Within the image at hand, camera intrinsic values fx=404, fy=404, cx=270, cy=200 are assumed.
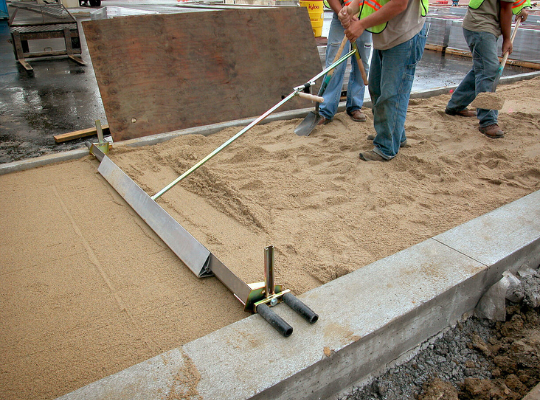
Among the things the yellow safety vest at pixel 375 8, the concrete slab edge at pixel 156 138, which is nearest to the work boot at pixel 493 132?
the concrete slab edge at pixel 156 138

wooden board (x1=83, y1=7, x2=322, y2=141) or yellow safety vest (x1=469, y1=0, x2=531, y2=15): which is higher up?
yellow safety vest (x1=469, y1=0, x2=531, y2=15)

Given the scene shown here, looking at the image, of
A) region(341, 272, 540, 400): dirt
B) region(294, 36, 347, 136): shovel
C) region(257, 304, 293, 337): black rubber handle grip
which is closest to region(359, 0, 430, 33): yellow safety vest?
region(294, 36, 347, 136): shovel

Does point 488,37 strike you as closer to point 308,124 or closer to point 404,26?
point 404,26

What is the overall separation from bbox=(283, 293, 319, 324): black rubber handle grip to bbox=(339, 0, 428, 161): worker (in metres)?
1.95

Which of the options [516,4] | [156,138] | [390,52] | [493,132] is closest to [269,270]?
[390,52]

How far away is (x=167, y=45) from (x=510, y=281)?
3493 mm

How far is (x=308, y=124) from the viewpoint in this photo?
405 cm

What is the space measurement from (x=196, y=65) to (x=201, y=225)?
2209 millimetres

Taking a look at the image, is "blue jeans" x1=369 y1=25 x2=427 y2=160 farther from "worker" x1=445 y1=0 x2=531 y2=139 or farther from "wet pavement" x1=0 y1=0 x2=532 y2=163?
"wet pavement" x1=0 y1=0 x2=532 y2=163

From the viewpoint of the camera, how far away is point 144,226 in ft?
8.23

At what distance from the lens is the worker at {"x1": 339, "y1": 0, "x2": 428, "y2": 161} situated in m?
2.95

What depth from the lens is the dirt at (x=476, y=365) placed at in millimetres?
1612

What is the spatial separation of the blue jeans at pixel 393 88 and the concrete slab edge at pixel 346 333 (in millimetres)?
1304

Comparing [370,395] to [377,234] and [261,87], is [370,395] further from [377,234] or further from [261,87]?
[261,87]
